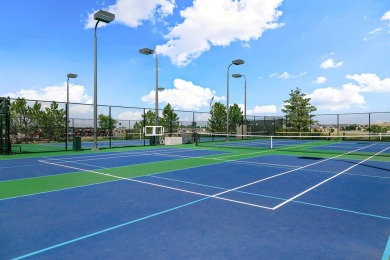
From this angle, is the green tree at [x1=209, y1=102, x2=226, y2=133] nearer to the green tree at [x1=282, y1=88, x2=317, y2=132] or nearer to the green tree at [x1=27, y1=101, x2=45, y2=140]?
the green tree at [x1=282, y1=88, x2=317, y2=132]

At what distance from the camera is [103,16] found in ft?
60.5

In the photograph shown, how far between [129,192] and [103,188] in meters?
0.99

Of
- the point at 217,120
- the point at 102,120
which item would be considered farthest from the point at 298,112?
the point at 102,120

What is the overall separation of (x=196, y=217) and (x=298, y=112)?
130ft

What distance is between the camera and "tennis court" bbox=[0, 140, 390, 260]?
12.9 ft

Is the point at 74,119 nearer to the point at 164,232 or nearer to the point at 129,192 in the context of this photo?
the point at 129,192

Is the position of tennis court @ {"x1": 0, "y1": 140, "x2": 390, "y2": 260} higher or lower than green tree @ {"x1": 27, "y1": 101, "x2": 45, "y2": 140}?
lower

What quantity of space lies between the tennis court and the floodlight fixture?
12727 mm

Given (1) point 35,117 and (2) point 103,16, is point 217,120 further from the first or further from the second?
(2) point 103,16

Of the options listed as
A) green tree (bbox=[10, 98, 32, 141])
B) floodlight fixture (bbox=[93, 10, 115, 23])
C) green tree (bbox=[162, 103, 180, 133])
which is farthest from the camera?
green tree (bbox=[162, 103, 180, 133])

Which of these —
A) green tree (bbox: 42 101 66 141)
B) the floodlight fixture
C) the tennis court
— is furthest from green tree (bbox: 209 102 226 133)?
the tennis court

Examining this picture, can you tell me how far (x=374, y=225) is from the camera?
486 centimetres

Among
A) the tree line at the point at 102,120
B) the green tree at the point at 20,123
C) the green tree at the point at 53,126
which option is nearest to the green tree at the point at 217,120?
the tree line at the point at 102,120

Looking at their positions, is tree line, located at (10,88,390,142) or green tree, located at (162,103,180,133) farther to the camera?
green tree, located at (162,103,180,133)
